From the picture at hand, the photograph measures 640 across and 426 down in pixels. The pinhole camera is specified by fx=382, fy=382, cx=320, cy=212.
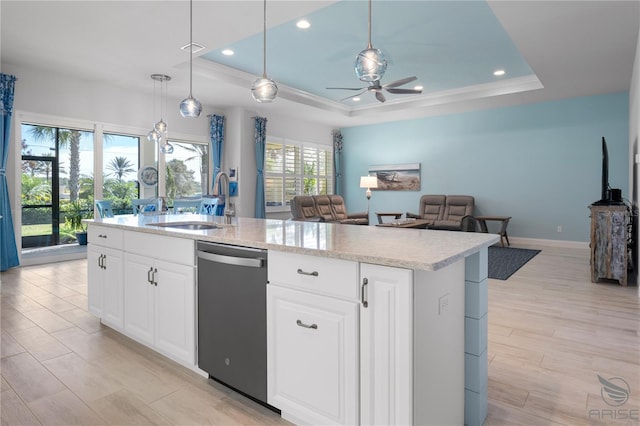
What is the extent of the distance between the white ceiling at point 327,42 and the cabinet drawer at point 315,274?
2658 millimetres

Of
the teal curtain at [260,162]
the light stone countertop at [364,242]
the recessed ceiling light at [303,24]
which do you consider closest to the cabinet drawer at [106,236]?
the light stone countertop at [364,242]

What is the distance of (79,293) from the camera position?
3.93 m

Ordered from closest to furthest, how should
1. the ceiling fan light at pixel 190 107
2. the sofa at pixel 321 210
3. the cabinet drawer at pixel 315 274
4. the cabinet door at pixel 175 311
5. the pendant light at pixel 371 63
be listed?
the cabinet drawer at pixel 315 274, the cabinet door at pixel 175 311, the pendant light at pixel 371 63, the ceiling fan light at pixel 190 107, the sofa at pixel 321 210

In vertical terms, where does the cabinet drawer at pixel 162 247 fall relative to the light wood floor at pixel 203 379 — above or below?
above

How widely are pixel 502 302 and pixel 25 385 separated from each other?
12.1 feet

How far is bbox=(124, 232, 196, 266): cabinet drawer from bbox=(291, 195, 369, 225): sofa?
4.38 m

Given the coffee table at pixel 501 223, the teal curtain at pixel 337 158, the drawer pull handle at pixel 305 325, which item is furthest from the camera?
the teal curtain at pixel 337 158

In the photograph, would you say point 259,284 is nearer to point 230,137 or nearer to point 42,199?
point 42,199

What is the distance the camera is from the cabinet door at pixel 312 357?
58.6 inches

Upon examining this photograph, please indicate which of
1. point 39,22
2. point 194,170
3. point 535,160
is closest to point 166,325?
point 39,22

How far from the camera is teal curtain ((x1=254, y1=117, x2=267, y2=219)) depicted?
7.73 metres

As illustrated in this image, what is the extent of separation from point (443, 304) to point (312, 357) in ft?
1.91

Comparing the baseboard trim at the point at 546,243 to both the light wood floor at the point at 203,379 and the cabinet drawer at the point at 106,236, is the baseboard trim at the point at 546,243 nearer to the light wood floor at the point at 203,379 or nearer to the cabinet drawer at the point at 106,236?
the light wood floor at the point at 203,379

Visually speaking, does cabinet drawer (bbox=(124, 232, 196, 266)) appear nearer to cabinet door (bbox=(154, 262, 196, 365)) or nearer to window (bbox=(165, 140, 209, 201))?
cabinet door (bbox=(154, 262, 196, 365))
